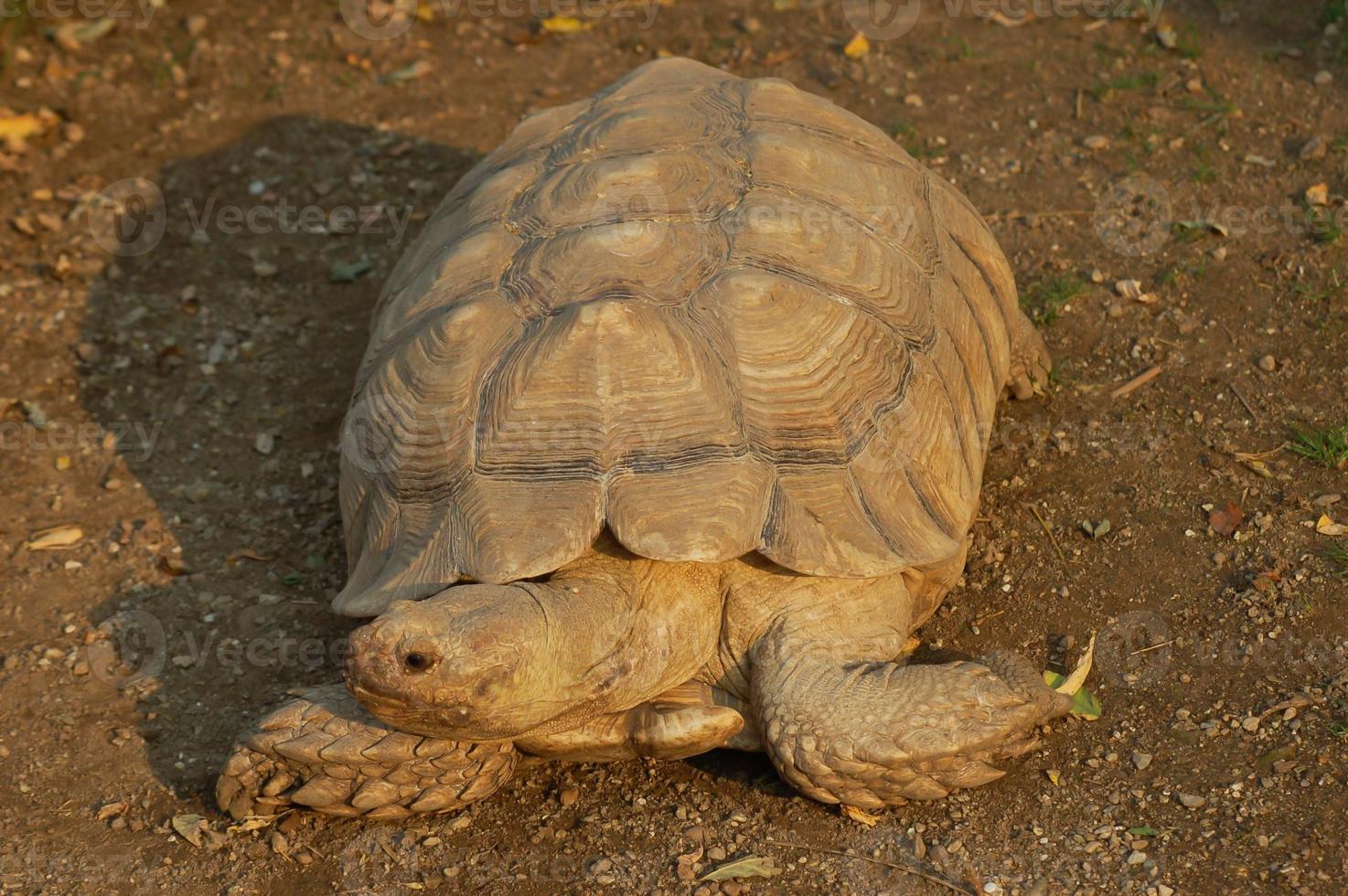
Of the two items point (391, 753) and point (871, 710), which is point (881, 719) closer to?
point (871, 710)

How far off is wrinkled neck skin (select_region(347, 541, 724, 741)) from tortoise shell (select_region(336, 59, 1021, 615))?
6.7 inches

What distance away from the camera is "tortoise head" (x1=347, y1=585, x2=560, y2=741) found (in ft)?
10.5

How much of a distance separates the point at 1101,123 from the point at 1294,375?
6.37 ft

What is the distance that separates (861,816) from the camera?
380 cm

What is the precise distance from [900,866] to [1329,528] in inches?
74.5

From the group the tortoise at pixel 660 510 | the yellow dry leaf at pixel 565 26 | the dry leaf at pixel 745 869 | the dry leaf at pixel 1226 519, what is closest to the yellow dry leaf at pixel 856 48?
the yellow dry leaf at pixel 565 26

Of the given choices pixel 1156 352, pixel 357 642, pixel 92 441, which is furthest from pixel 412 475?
pixel 1156 352

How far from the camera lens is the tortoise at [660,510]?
3.61 metres

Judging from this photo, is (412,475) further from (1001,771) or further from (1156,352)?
(1156,352)

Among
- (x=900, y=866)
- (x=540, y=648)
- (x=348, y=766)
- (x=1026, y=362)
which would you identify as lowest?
(x=900, y=866)

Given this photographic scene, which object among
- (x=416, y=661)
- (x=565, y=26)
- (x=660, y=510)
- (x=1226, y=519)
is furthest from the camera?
(x=565, y=26)

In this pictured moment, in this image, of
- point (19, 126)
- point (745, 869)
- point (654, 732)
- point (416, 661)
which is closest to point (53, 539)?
point (416, 661)

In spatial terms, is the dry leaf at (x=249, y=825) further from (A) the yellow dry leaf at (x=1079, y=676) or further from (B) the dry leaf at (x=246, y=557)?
(A) the yellow dry leaf at (x=1079, y=676)

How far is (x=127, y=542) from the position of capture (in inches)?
198
